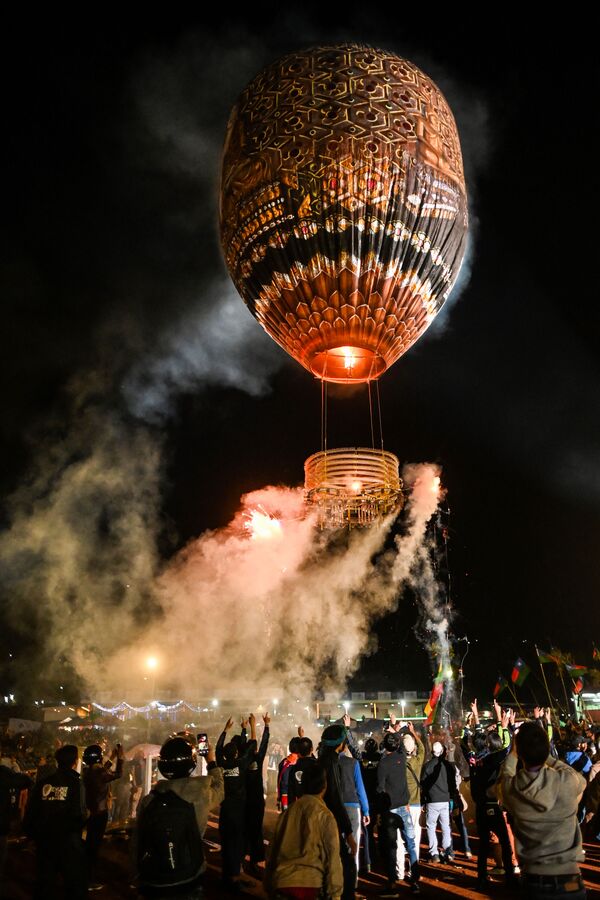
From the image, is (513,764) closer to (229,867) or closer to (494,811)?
(494,811)

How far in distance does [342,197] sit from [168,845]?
880 centimetres

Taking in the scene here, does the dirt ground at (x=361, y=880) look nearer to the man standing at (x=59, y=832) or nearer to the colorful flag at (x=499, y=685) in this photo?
the man standing at (x=59, y=832)

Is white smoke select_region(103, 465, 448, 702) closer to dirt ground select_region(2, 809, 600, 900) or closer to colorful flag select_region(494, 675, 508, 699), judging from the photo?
colorful flag select_region(494, 675, 508, 699)

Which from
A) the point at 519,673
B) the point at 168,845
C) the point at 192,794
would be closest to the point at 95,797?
the point at 192,794

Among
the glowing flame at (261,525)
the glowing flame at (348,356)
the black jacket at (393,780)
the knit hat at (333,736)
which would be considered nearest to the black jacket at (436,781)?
the black jacket at (393,780)

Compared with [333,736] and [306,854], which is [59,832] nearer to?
[333,736]

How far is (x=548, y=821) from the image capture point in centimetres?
367

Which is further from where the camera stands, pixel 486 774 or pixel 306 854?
pixel 486 774

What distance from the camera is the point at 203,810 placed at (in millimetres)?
4215

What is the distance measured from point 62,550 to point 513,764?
1058 inches

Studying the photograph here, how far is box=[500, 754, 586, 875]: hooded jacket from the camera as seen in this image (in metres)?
3.65

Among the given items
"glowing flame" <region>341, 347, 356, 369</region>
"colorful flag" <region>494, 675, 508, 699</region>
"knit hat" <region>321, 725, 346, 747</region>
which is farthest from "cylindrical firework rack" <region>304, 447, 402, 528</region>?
"colorful flag" <region>494, 675, 508, 699</region>

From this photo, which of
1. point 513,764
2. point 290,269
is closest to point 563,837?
point 513,764

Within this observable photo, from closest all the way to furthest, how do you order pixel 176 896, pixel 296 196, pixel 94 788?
pixel 176 896
pixel 94 788
pixel 296 196
